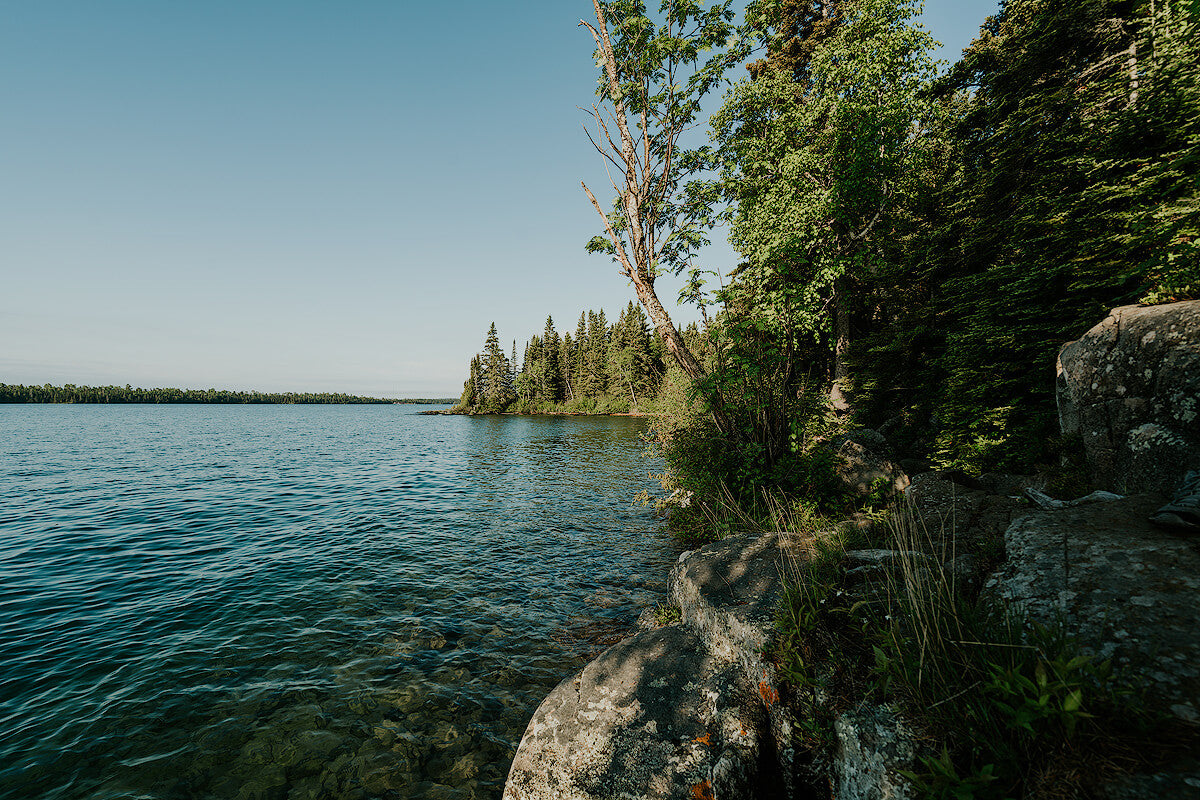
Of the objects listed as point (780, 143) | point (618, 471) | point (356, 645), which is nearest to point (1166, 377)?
point (356, 645)

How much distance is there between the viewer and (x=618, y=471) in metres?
A: 23.4

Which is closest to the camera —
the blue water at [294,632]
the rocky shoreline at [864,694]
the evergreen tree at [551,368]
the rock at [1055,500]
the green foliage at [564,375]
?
the rocky shoreline at [864,694]

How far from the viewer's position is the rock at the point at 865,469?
9716 millimetres

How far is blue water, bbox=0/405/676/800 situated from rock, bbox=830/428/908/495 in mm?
4959

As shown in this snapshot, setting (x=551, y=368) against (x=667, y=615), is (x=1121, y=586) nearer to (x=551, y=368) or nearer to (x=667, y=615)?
(x=667, y=615)

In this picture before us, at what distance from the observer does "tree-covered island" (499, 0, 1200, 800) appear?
9.25 feet

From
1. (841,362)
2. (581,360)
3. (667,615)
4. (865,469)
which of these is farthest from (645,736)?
(581,360)

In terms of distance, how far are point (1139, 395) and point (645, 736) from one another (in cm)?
928

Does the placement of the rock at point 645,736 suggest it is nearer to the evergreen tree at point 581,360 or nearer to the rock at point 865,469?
the rock at point 865,469

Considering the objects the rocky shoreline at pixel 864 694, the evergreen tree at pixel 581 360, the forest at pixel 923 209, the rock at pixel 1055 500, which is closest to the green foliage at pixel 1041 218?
the forest at pixel 923 209

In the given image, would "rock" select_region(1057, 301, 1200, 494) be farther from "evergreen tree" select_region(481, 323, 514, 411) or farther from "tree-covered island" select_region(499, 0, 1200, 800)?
"evergreen tree" select_region(481, 323, 514, 411)

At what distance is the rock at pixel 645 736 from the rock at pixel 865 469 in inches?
270

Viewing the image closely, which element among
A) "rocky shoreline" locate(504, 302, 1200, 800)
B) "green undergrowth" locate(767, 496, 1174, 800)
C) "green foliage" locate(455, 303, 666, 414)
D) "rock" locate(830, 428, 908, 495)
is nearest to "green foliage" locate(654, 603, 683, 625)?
"rocky shoreline" locate(504, 302, 1200, 800)

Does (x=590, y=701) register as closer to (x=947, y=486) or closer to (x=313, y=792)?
(x=313, y=792)
